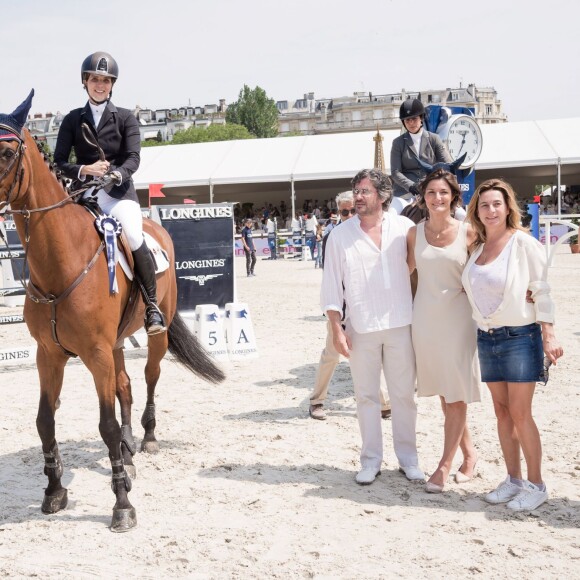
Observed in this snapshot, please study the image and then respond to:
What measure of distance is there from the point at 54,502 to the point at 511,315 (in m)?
3.11

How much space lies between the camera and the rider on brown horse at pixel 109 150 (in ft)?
16.1

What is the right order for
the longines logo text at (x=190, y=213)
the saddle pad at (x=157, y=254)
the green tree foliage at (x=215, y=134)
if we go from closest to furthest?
Result: the saddle pad at (x=157, y=254), the longines logo text at (x=190, y=213), the green tree foliage at (x=215, y=134)

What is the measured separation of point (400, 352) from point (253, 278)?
16575mm

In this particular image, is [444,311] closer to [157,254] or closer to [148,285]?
[148,285]

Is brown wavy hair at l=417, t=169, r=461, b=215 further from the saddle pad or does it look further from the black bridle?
the black bridle

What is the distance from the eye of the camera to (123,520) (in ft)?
13.7

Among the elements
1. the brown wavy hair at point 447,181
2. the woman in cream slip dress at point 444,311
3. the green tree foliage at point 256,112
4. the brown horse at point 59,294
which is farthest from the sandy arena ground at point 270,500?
the green tree foliage at point 256,112

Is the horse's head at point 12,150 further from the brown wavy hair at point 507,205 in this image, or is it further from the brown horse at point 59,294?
the brown wavy hair at point 507,205

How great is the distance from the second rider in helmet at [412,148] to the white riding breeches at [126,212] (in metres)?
2.69

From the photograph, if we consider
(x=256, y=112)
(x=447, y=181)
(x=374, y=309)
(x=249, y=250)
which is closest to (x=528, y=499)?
(x=374, y=309)

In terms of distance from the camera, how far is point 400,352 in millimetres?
4719

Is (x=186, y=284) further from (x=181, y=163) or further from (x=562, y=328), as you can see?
(x=181, y=163)

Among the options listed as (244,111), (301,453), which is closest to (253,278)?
(301,453)

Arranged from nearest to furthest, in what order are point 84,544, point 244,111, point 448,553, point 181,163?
1. point 448,553
2. point 84,544
3. point 181,163
4. point 244,111
